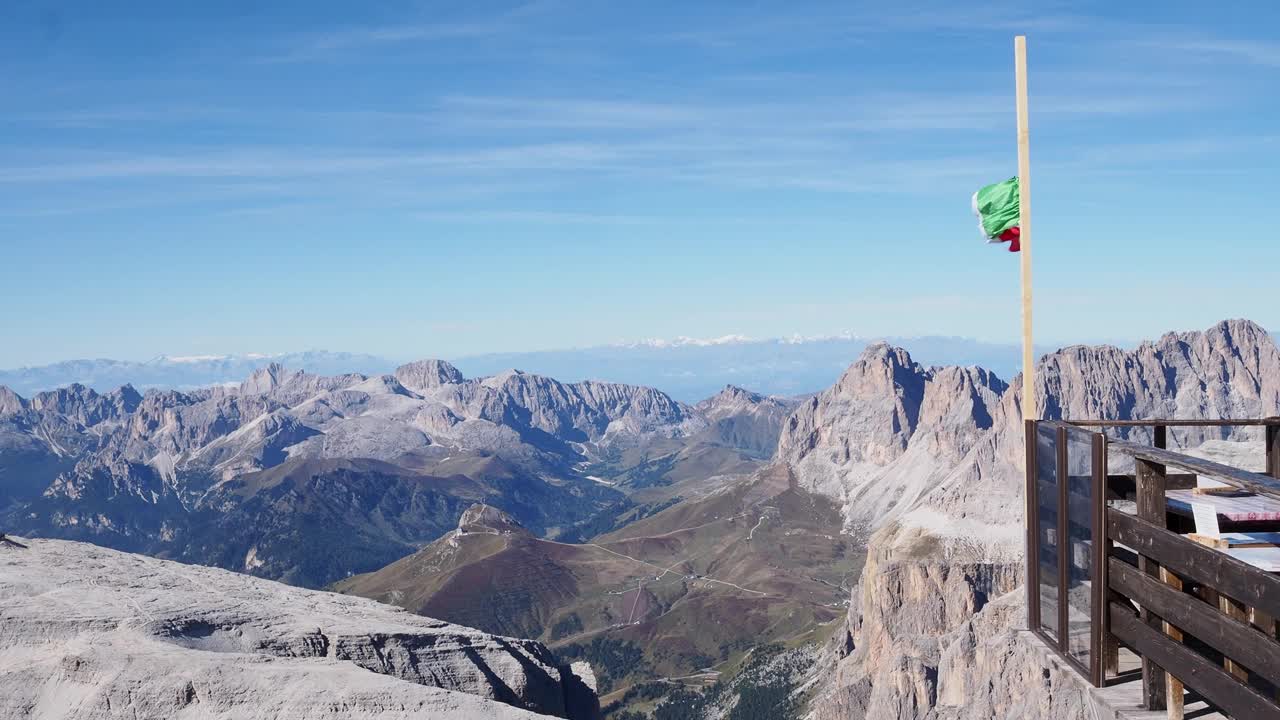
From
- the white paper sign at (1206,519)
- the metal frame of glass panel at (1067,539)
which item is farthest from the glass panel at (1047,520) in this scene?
the white paper sign at (1206,519)

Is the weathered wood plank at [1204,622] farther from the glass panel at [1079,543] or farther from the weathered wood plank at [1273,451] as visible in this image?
the weathered wood plank at [1273,451]

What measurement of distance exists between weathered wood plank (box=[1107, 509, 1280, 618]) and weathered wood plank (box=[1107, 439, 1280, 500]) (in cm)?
103

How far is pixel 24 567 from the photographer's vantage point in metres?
68.8

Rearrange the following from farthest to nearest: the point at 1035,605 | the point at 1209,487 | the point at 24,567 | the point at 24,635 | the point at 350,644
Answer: the point at 24,567, the point at 350,644, the point at 24,635, the point at 1035,605, the point at 1209,487

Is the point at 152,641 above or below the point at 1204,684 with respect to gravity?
below

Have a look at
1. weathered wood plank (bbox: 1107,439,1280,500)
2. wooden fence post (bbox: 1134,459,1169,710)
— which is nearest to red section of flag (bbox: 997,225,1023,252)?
weathered wood plank (bbox: 1107,439,1280,500)

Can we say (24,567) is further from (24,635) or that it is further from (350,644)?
(350,644)

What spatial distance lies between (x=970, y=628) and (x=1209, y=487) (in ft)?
566

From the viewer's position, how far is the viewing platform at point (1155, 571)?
15.4 meters

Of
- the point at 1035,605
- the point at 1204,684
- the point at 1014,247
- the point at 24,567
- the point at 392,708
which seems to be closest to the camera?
the point at 1204,684

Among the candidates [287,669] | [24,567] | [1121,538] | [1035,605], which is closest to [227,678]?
[287,669]

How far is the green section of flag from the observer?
25766mm

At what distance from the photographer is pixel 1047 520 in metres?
22.2

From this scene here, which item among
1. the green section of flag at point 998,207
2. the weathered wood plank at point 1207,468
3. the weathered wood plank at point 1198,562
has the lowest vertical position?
the weathered wood plank at point 1198,562
